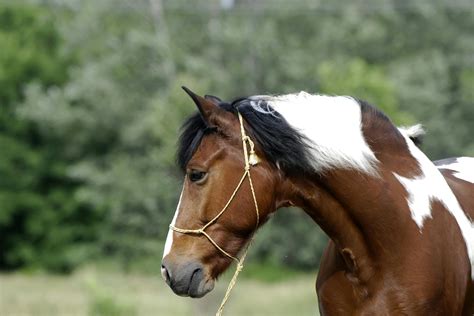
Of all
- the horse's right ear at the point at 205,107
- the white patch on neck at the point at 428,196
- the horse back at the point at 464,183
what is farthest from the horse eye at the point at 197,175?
the horse back at the point at 464,183

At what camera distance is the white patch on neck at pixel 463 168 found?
20.6ft

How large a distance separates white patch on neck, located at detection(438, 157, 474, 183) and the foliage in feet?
83.4

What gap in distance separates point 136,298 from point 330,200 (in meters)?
17.9

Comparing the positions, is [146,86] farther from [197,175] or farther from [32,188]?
[197,175]

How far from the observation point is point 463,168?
6441 millimetres

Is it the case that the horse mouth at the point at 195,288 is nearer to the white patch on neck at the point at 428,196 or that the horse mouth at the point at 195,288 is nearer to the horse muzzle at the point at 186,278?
the horse muzzle at the point at 186,278

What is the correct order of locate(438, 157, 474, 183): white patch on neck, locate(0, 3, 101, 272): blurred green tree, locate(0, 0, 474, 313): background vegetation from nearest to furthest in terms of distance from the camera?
1. locate(438, 157, 474, 183): white patch on neck
2. locate(0, 0, 474, 313): background vegetation
3. locate(0, 3, 101, 272): blurred green tree

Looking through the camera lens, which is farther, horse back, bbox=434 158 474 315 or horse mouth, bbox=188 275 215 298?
horse back, bbox=434 158 474 315

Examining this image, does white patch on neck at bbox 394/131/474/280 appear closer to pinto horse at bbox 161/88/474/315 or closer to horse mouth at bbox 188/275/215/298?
pinto horse at bbox 161/88/474/315

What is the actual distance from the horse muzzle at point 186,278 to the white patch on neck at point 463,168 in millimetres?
2032

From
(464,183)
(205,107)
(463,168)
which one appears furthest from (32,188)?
(205,107)

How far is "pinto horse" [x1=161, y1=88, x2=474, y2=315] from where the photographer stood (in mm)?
5195

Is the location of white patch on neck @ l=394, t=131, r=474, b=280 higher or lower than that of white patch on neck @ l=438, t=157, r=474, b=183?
higher

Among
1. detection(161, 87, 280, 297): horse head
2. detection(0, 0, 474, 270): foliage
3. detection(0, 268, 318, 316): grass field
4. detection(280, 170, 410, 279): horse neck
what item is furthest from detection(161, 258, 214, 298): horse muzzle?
detection(0, 0, 474, 270): foliage
